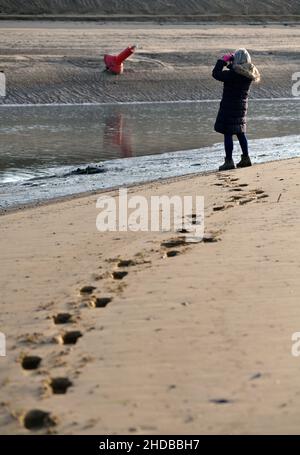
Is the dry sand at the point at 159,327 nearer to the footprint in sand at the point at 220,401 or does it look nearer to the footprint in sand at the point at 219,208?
the footprint in sand at the point at 220,401

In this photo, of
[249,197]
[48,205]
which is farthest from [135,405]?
[48,205]

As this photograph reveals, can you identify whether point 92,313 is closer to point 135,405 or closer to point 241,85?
point 135,405

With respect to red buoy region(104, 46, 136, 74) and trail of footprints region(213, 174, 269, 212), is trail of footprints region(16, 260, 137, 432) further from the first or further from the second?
red buoy region(104, 46, 136, 74)

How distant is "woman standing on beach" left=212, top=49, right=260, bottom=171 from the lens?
36.1ft

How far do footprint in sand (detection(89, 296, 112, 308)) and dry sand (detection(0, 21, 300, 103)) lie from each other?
1552cm

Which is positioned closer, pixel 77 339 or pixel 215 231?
pixel 77 339

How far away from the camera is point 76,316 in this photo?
545 cm

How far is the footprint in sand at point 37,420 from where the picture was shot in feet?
14.0

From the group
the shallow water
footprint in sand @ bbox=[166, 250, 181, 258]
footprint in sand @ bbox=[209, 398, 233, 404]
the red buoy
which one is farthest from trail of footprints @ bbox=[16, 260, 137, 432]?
the red buoy

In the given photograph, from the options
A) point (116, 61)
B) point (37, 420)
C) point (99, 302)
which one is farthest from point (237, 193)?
point (116, 61)

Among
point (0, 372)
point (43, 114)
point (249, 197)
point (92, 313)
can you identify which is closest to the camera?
point (0, 372)

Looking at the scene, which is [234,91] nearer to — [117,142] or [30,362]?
[117,142]

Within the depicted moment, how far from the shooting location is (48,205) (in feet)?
31.1
